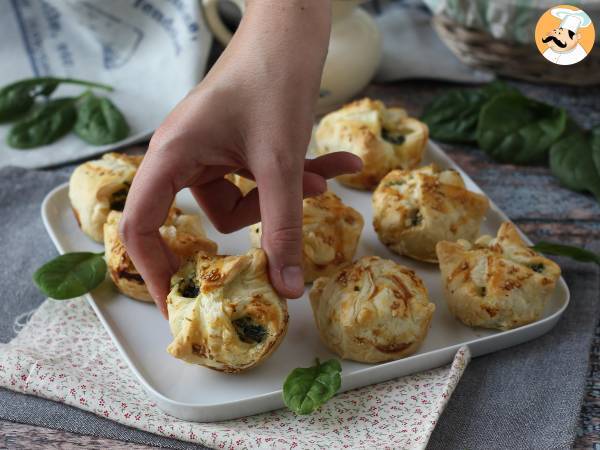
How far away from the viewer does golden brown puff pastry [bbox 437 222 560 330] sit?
84.9 inches

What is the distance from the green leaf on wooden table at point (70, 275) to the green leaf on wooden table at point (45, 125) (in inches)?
37.4

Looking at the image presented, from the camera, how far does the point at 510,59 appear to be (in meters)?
3.39

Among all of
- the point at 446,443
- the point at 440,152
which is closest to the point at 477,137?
the point at 440,152

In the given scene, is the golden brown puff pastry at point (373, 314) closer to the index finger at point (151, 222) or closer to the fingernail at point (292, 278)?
the fingernail at point (292, 278)

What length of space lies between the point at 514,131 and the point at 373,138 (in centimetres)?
62

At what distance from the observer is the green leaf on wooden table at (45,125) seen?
125 inches

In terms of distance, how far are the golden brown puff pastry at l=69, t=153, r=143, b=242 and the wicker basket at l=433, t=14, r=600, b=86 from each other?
4.86 feet

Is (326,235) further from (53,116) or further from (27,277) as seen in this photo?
(53,116)

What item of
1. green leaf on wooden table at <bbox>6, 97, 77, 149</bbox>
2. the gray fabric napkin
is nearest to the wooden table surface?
the gray fabric napkin

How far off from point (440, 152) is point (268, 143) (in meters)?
1.18

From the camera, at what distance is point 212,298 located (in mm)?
1968

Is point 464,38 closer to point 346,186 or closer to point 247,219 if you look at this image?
point 346,186

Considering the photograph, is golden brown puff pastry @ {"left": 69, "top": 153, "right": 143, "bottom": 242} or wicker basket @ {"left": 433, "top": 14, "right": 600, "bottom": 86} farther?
wicker basket @ {"left": 433, "top": 14, "right": 600, "bottom": 86}

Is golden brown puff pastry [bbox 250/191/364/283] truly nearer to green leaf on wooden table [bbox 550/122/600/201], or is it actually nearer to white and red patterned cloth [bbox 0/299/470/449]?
A: white and red patterned cloth [bbox 0/299/470/449]
